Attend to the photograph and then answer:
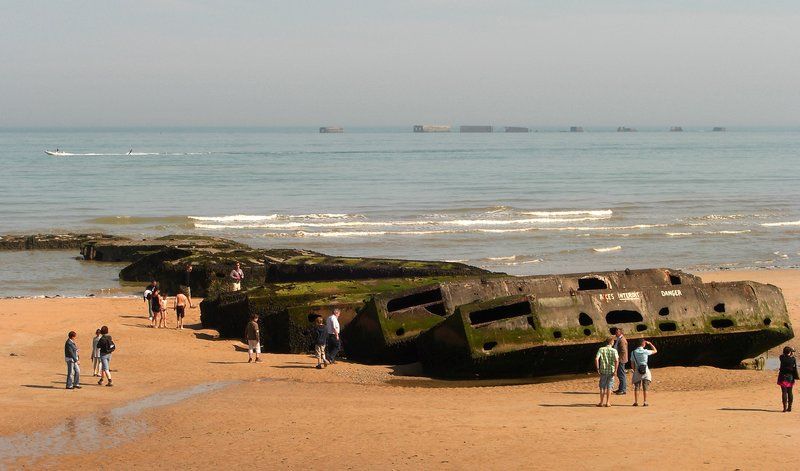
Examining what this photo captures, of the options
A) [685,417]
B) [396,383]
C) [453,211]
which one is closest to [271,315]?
[396,383]

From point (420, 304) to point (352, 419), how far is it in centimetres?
598

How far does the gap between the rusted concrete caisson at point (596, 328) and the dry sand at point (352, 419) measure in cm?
49

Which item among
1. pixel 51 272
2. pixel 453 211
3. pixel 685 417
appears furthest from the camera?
pixel 453 211

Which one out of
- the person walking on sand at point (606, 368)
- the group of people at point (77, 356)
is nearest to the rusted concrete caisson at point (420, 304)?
the person walking on sand at point (606, 368)

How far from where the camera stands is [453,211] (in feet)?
201

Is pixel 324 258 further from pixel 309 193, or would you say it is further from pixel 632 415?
pixel 309 193

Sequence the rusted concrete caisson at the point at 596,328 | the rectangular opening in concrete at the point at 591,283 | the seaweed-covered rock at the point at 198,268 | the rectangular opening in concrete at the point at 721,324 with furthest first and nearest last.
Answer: the seaweed-covered rock at the point at 198,268
the rectangular opening in concrete at the point at 591,283
the rectangular opening in concrete at the point at 721,324
the rusted concrete caisson at the point at 596,328

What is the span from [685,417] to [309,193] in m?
60.9

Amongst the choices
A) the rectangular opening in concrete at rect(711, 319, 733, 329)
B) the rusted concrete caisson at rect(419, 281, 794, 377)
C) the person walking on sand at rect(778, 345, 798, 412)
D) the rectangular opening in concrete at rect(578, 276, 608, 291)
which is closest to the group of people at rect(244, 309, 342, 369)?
the rusted concrete caisson at rect(419, 281, 794, 377)

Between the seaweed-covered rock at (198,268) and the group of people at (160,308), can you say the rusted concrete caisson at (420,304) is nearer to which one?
the group of people at (160,308)

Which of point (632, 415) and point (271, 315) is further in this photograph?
point (271, 315)

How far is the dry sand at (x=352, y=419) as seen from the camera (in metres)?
14.2

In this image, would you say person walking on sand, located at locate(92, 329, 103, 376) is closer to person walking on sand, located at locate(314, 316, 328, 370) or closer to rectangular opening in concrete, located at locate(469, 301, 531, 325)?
person walking on sand, located at locate(314, 316, 328, 370)

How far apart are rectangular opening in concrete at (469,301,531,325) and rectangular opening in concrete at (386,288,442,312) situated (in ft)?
6.56
